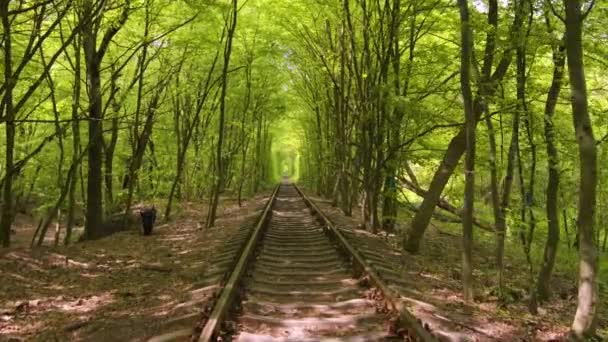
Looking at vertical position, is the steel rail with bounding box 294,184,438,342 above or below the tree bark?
below

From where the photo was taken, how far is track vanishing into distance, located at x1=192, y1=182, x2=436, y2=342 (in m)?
4.74

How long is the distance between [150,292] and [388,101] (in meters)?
6.29

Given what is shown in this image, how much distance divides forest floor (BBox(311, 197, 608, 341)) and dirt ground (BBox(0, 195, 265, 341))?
109 inches

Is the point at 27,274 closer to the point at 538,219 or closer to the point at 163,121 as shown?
the point at 538,219

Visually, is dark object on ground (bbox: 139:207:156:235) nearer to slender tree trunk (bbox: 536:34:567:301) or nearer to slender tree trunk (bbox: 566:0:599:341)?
slender tree trunk (bbox: 536:34:567:301)

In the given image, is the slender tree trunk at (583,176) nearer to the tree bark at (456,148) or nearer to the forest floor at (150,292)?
the forest floor at (150,292)

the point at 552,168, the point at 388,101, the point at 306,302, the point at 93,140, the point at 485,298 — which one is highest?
the point at 388,101

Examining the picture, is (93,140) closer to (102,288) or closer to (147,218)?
(147,218)

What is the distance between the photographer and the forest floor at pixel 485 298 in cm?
544

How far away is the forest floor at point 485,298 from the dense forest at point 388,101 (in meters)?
0.30

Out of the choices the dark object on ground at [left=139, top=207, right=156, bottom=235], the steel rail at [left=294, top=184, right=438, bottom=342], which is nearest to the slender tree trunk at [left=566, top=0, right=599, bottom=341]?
the steel rail at [left=294, top=184, right=438, bottom=342]

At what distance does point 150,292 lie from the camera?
7.00 m

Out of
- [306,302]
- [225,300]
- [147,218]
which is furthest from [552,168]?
[147,218]

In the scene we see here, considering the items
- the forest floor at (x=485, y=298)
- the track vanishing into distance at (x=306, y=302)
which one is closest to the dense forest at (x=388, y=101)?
the forest floor at (x=485, y=298)
